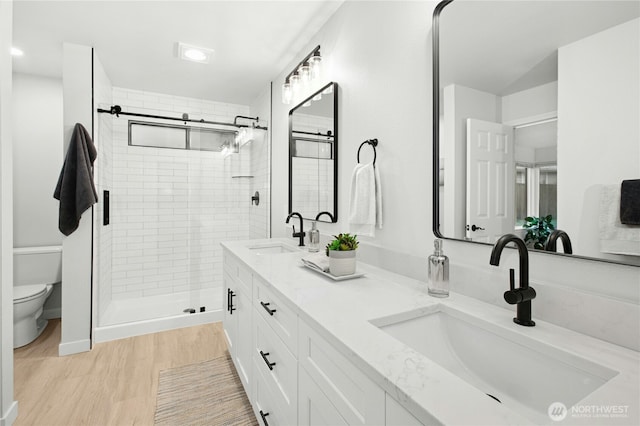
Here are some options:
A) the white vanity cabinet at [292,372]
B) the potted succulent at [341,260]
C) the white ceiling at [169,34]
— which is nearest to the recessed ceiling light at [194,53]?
the white ceiling at [169,34]

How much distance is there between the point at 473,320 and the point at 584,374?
0.95ft

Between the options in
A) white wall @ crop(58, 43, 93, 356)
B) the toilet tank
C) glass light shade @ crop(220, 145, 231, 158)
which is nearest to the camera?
white wall @ crop(58, 43, 93, 356)

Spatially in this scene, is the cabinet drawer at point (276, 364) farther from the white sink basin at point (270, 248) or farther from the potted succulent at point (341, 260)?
the white sink basin at point (270, 248)

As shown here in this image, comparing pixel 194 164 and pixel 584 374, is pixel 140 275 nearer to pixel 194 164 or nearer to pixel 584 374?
pixel 194 164

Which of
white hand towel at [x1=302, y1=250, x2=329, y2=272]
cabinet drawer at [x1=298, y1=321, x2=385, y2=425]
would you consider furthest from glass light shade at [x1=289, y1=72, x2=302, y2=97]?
cabinet drawer at [x1=298, y1=321, x2=385, y2=425]

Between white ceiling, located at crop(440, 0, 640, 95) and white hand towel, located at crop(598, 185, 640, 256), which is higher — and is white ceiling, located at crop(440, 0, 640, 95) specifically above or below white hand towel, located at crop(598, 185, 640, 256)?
above

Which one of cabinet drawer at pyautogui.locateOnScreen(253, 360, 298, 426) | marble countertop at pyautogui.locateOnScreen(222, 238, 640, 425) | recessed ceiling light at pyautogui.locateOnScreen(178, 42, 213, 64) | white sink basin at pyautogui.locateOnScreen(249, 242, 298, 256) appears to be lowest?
cabinet drawer at pyautogui.locateOnScreen(253, 360, 298, 426)

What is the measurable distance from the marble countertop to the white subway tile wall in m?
2.29

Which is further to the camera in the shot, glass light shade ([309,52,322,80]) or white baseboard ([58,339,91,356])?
white baseboard ([58,339,91,356])

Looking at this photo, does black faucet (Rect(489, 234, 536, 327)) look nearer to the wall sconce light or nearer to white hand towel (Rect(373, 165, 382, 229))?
white hand towel (Rect(373, 165, 382, 229))

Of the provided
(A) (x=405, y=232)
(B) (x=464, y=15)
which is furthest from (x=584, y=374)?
(B) (x=464, y=15)

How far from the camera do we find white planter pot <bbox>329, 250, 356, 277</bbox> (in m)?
1.38

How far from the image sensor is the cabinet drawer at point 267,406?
1.17 m

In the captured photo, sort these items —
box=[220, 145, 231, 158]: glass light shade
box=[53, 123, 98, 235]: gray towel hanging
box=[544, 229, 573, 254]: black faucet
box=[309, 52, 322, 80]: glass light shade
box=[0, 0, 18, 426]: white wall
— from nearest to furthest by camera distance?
box=[544, 229, 573, 254]: black faucet, box=[0, 0, 18, 426]: white wall, box=[309, 52, 322, 80]: glass light shade, box=[53, 123, 98, 235]: gray towel hanging, box=[220, 145, 231, 158]: glass light shade
